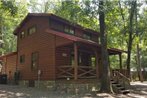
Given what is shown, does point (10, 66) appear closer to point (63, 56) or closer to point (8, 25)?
point (63, 56)

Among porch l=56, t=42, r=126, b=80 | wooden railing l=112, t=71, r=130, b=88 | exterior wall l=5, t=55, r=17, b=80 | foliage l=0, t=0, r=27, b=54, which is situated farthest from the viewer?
foliage l=0, t=0, r=27, b=54

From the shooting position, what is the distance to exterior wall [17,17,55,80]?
1759 cm

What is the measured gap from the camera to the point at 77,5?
16.5 metres

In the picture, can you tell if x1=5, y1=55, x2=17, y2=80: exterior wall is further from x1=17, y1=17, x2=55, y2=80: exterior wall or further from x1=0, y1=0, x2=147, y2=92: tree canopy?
x1=0, y1=0, x2=147, y2=92: tree canopy

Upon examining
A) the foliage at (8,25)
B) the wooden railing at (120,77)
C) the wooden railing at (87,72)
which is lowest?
the wooden railing at (120,77)

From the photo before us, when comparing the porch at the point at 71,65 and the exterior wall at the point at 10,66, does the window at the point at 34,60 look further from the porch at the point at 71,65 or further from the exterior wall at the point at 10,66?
the exterior wall at the point at 10,66

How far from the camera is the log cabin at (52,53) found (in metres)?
16.3

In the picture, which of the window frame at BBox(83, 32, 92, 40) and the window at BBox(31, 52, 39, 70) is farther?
the window frame at BBox(83, 32, 92, 40)

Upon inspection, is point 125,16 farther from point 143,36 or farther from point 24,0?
point 24,0

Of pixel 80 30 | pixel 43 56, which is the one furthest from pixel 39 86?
pixel 80 30

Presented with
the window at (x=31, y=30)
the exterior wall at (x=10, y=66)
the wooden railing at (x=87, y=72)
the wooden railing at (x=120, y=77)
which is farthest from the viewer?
the exterior wall at (x=10, y=66)

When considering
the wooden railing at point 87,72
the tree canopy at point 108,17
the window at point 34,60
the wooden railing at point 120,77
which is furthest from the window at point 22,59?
the wooden railing at point 120,77

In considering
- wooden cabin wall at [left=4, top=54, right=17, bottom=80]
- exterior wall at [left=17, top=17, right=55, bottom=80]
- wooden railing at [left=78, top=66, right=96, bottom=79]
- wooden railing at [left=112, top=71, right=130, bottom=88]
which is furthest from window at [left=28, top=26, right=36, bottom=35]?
wooden railing at [left=112, top=71, right=130, bottom=88]

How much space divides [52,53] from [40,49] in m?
1.91
